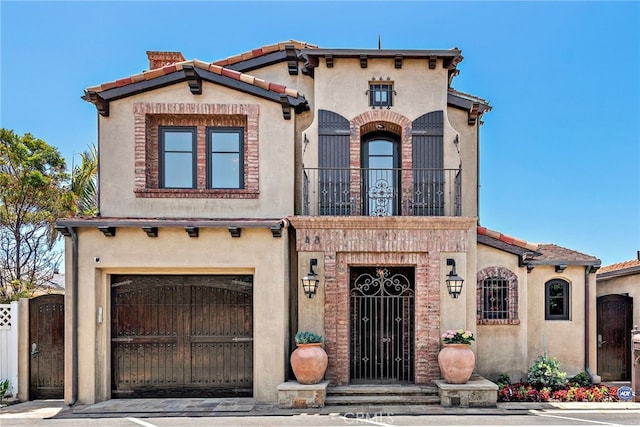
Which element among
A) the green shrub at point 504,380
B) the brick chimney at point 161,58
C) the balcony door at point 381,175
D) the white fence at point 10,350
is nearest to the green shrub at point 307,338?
the balcony door at point 381,175

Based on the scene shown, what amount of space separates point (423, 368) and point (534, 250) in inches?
163

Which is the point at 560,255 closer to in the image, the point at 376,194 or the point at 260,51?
the point at 376,194

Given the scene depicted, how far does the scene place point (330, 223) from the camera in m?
10.4

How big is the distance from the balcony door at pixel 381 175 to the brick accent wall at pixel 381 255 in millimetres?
891

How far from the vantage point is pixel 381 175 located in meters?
11.4

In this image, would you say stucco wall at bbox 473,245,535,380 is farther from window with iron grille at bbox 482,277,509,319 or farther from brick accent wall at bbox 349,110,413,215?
brick accent wall at bbox 349,110,413,215

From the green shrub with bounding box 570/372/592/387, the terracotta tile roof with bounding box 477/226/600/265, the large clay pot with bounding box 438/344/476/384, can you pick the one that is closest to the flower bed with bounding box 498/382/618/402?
the green shrub with bounding box 570/372/592/387

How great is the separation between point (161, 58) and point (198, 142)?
3501mm

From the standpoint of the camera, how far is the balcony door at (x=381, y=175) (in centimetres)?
1117

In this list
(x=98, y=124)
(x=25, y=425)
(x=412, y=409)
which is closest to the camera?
(x=25, y=425)

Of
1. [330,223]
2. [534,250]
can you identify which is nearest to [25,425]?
[330,223]

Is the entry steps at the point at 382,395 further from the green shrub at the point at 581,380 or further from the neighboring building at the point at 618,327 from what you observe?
the neighboring building at the point at 618,327

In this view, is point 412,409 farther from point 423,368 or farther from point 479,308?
point 479,308

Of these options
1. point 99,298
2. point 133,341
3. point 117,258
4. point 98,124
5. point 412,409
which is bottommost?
point 412,409
